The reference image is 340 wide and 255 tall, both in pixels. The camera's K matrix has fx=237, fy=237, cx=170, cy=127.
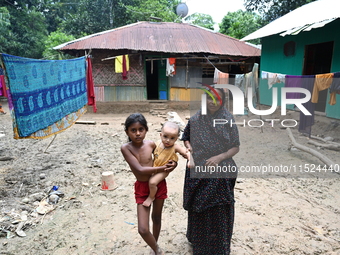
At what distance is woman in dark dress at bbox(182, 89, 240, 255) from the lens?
1855 millimetres

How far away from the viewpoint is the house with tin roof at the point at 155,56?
9836 millimetres

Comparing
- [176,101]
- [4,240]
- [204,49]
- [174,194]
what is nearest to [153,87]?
[176,101]

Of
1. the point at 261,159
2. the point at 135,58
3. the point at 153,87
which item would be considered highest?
the point at 135,58

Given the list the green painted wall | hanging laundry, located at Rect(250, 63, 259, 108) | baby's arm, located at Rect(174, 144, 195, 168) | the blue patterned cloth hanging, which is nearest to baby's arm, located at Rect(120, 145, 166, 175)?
baby's arm, located at Rect(174, 144, 195, 168)

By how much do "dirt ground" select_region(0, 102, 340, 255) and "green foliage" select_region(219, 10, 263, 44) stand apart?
11492 mm

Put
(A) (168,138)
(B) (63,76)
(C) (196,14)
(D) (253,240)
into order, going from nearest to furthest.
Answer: (A) (168,138) → (D) (253,240) → (B) (63,76) → (C) (196,14)

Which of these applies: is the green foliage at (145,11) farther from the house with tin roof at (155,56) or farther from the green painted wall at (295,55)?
the green painted wall at (295,55)

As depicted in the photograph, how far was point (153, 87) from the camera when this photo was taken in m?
13.7

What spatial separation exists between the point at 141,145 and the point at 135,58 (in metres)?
8.92

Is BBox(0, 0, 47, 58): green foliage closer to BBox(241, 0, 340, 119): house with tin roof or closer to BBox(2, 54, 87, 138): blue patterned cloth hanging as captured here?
BBox(2, 54, 87, 138): blue patterned cloth hanging

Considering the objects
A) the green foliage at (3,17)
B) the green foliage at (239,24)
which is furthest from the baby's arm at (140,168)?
the green foliage at (239,24)

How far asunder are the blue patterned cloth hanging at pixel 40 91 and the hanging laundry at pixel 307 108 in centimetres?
515

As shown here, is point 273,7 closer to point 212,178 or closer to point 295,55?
point 295,55

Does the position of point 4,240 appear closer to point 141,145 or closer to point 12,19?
point 141,145
